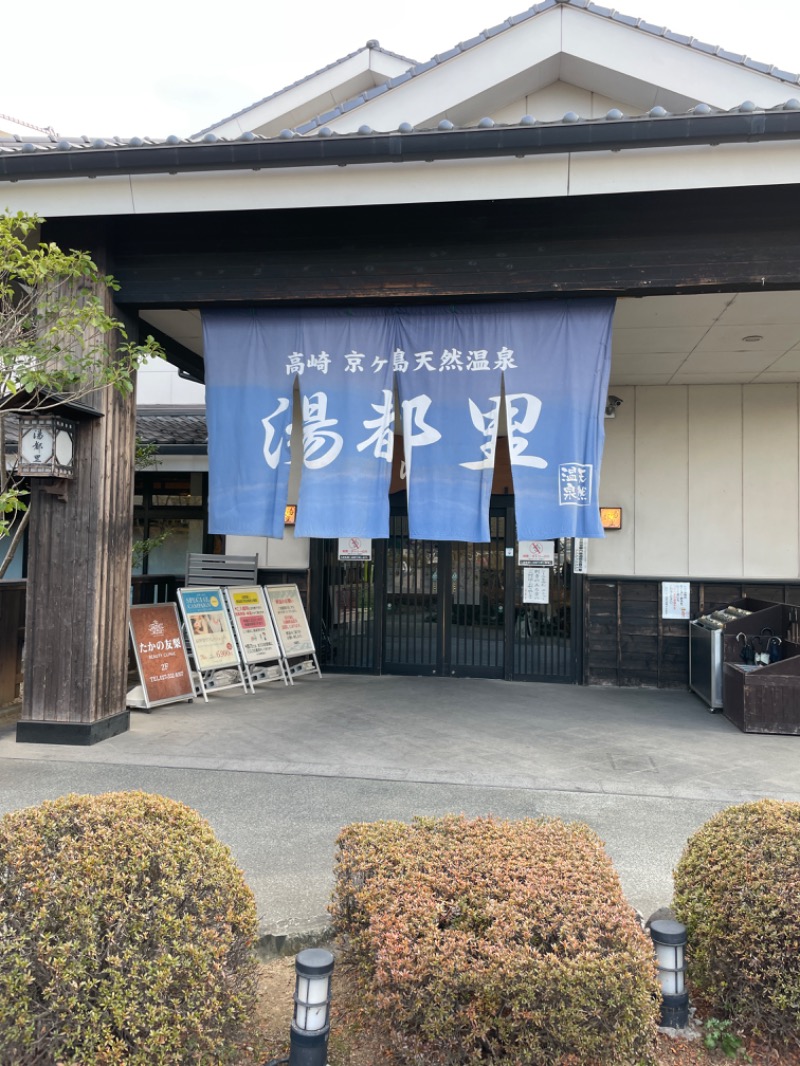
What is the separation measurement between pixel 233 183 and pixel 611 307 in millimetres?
3547

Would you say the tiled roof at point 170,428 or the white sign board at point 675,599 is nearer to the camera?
the white sign board at point 675,599

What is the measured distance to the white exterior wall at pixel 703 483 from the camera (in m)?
9.80

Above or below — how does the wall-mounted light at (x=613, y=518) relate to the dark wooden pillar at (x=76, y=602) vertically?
above

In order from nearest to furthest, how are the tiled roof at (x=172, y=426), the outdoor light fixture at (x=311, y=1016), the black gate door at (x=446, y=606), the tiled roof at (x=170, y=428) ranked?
the outdoor light fixture at (x=311, y=1016) → the black gate door at (x=446, y=606) → the tiled roof at (x=170, y=428) → the tiled roof at (x=172, y=426)

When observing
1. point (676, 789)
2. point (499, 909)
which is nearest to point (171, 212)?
point (499, 909)

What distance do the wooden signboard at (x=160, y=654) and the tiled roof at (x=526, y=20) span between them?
5823mm

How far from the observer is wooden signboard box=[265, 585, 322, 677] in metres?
10.1

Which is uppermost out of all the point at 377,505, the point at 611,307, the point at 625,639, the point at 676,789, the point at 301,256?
the point at 301,256

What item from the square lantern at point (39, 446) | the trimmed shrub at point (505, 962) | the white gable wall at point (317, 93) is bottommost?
the trimmed shrub at point (505, 962)

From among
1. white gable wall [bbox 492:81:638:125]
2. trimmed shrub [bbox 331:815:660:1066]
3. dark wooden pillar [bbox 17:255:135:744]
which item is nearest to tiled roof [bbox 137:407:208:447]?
dark wooden pillar [bbox 17:255:135:744]

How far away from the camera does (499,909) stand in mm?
2334

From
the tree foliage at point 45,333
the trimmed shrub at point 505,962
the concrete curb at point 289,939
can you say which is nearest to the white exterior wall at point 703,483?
the tree foliage at point 45,333

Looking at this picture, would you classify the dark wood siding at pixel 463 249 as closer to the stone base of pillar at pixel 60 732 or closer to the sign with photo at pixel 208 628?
the sign with photo at pixel 208 628

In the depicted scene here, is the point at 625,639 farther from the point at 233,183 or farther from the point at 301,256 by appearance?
the point at 233,183
